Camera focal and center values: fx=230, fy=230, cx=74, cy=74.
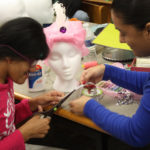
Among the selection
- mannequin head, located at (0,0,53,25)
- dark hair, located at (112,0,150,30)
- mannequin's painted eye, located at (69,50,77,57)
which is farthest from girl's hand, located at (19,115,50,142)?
mannequin head, located at (0,0,53,25)

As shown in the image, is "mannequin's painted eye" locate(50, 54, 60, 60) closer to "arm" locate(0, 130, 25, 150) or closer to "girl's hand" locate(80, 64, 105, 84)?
"girl's hand" locate(80, 64, 105, 84)

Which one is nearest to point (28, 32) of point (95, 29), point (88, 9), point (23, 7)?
point (23, 7)

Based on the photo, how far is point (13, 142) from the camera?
93cm

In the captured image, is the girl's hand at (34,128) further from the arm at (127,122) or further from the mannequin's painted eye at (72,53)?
the mannequin's painted eye at (72,53)

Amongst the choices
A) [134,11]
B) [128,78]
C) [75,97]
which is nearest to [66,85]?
[75,97]

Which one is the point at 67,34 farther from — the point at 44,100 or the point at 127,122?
the point at 127,122

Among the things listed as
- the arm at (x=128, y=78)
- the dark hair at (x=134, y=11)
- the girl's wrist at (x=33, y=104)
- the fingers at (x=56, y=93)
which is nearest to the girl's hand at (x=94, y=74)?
the arm at (x=128, y=78)

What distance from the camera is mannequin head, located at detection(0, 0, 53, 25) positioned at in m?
1.42

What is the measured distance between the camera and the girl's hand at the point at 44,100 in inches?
45.5

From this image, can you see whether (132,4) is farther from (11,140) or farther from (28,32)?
→ (11,140)

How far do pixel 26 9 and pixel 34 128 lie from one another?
0.90 meters

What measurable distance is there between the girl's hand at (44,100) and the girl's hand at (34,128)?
0.10 metres

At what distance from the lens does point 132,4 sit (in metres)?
0.81

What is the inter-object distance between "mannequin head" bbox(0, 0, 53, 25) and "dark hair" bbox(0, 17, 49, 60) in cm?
54
